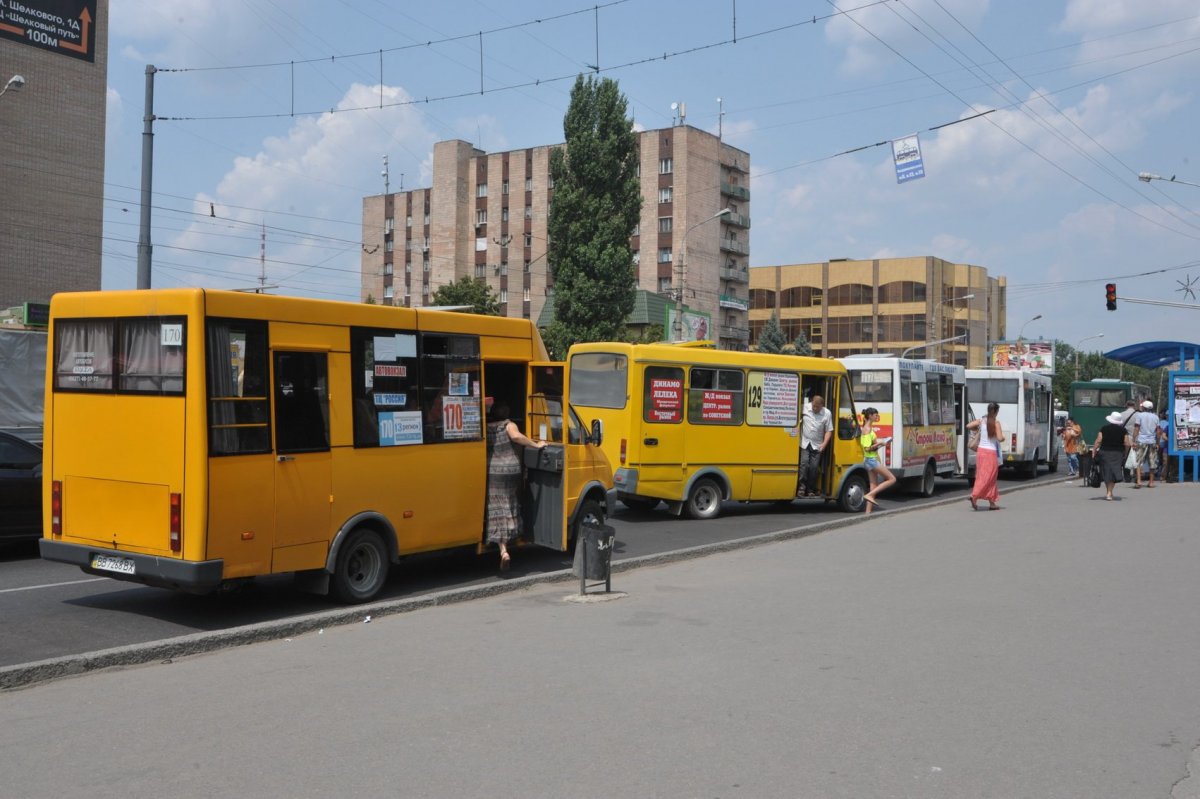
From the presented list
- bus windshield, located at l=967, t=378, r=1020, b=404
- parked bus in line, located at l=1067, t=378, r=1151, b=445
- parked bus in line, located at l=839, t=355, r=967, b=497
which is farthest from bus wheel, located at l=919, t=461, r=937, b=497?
parked bus in line, located at l=1067, t=378, r=1151, b=445

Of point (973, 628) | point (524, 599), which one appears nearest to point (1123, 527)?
point (973, 628)

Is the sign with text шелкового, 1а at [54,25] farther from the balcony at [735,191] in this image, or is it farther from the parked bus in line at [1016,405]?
the balcony at [735,191]

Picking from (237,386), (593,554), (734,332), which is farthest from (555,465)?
(734,332)

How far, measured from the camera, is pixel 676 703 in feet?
20.9

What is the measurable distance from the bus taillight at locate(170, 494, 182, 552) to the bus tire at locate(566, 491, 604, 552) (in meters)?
4.81

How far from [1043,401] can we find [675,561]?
846 inches

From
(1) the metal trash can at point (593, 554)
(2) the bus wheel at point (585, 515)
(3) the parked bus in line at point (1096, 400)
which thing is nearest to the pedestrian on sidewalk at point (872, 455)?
(2) the bus wheel at point (585, 515)

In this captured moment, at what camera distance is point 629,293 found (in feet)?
166

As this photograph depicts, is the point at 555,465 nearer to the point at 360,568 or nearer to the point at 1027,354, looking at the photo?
the point at 360,568

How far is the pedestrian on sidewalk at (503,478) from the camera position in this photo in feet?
36.7

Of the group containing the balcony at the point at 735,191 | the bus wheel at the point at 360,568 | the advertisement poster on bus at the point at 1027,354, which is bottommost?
the bus wheel at the point at 360,568

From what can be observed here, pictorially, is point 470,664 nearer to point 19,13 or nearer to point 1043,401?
point 1043,401

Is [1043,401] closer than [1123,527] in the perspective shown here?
No

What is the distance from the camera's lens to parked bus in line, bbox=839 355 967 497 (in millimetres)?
21688
